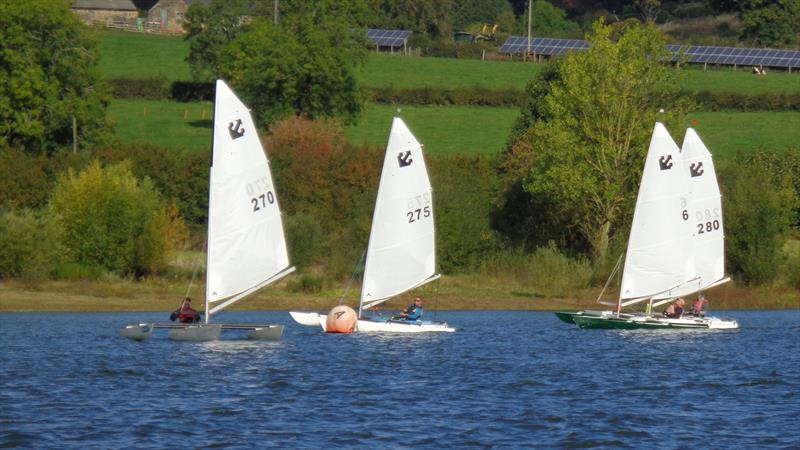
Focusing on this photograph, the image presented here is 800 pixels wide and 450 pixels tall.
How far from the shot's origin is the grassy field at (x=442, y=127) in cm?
11862

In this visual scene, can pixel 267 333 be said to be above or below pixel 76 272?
above

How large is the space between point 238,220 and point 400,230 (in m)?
8.64

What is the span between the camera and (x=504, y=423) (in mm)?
35906

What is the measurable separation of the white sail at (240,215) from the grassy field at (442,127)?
62999 mm

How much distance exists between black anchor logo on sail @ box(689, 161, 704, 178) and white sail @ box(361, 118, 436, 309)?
42.2 ft

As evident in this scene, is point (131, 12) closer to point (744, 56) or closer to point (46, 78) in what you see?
point (744, 56)

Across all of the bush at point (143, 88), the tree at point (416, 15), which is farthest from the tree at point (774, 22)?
the bush at point (143, 88)

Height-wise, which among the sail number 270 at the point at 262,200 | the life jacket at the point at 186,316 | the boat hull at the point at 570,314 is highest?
the sail number 270 at the point at 262,200

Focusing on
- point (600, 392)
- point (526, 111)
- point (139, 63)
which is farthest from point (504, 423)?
point (139, 63)

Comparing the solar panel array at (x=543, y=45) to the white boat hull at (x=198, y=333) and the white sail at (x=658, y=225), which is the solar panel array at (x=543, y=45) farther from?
the white boat hull at (x=198, y=333)

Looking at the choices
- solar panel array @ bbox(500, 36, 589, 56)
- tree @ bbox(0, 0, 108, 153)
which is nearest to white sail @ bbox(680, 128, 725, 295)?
tree @ bbox(0, 0, 108, 153)

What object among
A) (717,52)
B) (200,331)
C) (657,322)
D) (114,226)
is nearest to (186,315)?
(200,331)

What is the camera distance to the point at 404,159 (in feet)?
189

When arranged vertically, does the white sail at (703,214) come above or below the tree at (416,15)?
below
